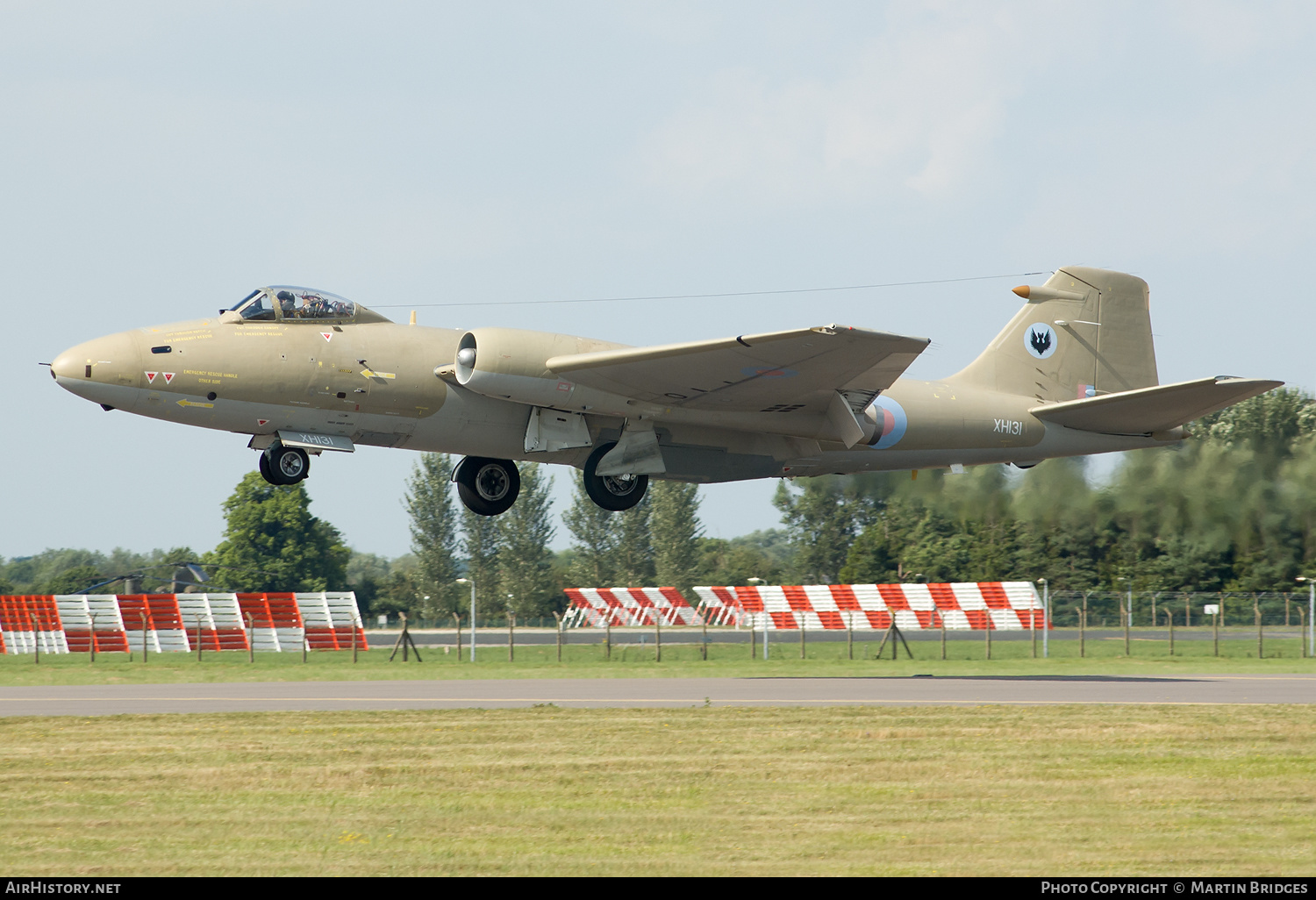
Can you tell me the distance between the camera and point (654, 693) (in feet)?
76.6

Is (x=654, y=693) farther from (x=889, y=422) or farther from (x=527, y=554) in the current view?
(x=527, y=554)

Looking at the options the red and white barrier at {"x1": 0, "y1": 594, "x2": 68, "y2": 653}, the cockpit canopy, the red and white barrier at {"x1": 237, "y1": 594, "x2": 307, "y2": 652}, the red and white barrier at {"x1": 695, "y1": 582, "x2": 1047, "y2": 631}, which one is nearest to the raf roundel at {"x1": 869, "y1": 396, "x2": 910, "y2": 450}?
the cockpit canopy

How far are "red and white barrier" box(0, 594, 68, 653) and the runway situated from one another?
18.8 meters

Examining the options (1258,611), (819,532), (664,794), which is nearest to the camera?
(664,794)

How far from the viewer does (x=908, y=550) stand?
60.8 meters

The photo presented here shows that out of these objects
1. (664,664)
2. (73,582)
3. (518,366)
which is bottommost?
(73,582)

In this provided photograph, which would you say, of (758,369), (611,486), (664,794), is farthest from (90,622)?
(664,794)

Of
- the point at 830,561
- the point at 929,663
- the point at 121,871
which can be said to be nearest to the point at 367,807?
the point at 121,871

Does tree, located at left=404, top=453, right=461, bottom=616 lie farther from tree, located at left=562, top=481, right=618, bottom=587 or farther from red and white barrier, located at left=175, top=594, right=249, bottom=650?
red and white barrier, located at left=175, top=594, right=249, bottom=650

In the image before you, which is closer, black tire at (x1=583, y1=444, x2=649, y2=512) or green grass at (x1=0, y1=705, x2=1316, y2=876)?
green grass at (x1=0, y1=705, x2=1316, y2=876)

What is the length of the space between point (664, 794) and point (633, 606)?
5443 cm

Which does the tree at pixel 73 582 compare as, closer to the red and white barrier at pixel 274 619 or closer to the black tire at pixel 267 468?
the red and white barrier at pixel 274 619

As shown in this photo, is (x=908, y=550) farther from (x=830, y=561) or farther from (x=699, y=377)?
(x=699, y=377)

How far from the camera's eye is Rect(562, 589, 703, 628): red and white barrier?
67.1 m
